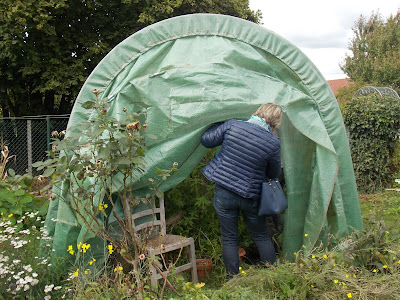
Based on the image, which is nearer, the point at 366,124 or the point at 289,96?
the point at 289,96

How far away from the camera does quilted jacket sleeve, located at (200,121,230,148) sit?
126 inches

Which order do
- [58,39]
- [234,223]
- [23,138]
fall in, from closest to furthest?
[234,223], [23,138], [58,39]

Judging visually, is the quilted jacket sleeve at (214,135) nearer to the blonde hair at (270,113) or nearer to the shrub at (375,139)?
the blonde hair at (270,113)

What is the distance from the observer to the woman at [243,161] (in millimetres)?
3146

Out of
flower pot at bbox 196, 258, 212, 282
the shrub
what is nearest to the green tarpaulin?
flower pot at bbox 196, 258, 212, 282

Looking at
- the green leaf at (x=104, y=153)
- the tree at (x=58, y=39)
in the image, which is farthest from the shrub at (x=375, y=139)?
the green leaf at (x=104, y=153)

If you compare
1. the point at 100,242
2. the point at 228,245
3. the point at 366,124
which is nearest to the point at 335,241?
the point at 228,245

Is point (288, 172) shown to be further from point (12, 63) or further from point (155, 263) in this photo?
point (12, 63)

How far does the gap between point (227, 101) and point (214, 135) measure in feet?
1.01

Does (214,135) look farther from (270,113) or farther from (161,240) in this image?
(161,240)

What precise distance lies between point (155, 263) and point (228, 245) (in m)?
1.05

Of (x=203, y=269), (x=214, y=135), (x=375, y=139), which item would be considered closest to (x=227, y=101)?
(x=214, y=135)

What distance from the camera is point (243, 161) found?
3.17 meters

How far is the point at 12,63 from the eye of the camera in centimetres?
916
